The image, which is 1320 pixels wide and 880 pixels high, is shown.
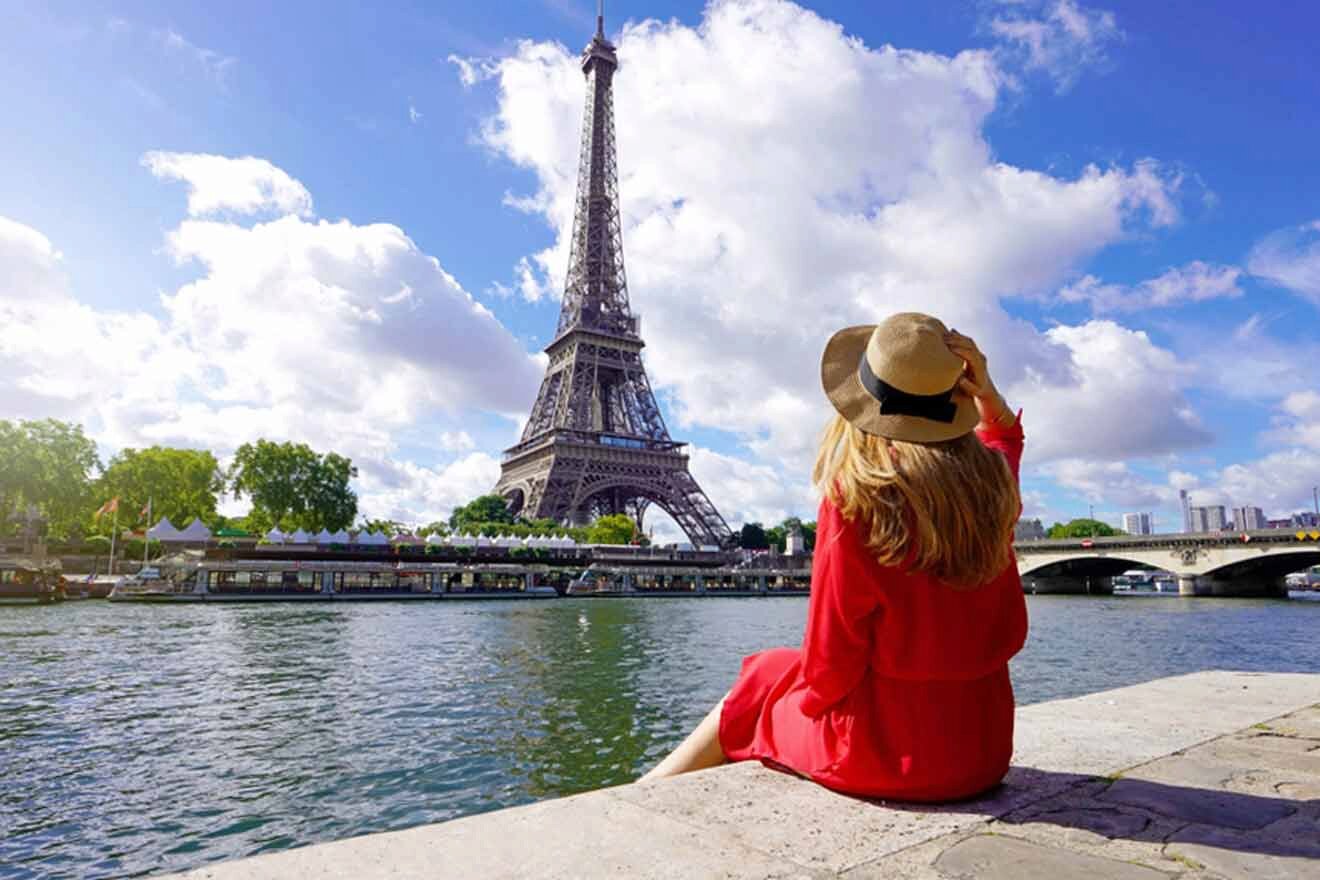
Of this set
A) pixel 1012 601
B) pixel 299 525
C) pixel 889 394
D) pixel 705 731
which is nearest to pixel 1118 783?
pixel 1012 601

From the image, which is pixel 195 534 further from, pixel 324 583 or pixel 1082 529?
pixel 1082 529

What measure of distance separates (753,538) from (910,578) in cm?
10624

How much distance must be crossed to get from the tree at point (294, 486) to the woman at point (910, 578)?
213 ft

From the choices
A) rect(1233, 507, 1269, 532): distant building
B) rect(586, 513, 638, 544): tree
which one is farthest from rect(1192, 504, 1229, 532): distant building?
rect(586, 513, 638, 544): tree

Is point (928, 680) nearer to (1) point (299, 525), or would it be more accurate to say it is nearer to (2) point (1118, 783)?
(2) point (1118, 783)

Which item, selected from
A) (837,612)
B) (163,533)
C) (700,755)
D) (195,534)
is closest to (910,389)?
(837,612)

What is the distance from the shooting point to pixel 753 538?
107 meters

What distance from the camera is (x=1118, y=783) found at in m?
2.96

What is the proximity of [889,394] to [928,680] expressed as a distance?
2.97ft

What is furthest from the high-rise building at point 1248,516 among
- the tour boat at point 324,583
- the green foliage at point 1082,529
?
the tour boat at point 324,583

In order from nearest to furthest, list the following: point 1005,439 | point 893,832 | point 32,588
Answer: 1. point 893,832
2. point 1005,439
3. point 32,588

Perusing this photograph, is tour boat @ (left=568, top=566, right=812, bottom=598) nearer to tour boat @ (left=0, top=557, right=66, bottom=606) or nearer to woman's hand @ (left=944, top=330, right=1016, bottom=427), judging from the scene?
tour boat @ (left=0, top=557, right=66, bottom=606)

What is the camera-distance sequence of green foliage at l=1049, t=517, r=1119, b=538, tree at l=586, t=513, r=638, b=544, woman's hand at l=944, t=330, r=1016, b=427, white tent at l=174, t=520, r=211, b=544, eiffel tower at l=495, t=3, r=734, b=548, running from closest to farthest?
woman's hand at l=944, t=330, r=1016, b=427, white tent at l=174, t=520, r=211, b=544, eiffel tower at l=495, t=3, r=734, b=548, tree at l=586, t=513, r=638, b=544, green foliage at l=1049, t=517, r=1119, b=538

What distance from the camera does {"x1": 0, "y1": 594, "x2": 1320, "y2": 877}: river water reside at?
19.0 ft
